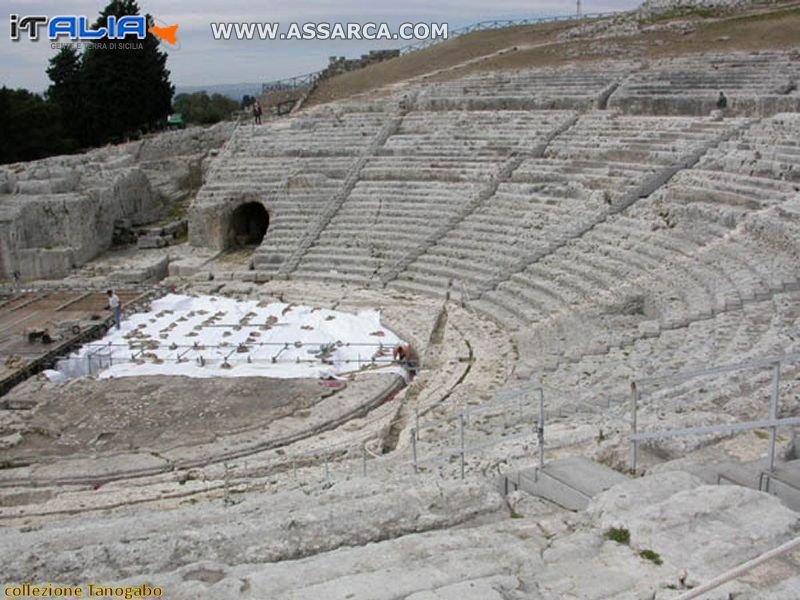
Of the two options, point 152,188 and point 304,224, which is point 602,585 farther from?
point 152,188

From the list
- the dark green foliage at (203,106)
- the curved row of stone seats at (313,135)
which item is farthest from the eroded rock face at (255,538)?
the dark green foliage at (203,106)

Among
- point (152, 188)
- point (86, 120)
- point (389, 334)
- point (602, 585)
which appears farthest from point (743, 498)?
point (86, 120)

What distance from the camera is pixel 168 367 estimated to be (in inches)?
510

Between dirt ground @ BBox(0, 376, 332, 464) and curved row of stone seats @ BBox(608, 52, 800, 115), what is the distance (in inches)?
463

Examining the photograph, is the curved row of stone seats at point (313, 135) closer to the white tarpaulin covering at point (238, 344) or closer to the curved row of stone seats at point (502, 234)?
the curved row of stone seats at point (502, 234)

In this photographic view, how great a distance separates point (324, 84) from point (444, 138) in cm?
1461

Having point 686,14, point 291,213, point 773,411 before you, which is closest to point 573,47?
point 686,14

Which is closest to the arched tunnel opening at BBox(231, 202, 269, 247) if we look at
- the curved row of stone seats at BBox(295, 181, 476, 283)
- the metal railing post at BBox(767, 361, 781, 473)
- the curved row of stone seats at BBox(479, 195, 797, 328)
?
the curved row of stone seats at BBox(295, 181, 476, 283)

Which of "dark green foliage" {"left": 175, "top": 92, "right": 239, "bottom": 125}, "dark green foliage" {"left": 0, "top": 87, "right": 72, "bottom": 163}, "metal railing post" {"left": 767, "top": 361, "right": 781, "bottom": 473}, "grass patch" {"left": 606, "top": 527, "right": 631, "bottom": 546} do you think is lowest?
"grass patch" {"left": 606, "top": 527, "right": 631, "bottom": 546}

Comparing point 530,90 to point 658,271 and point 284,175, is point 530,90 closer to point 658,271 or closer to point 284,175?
point 284,175

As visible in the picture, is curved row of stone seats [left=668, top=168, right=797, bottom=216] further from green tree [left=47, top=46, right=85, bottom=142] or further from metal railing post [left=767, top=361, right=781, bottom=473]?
green tree [left=47, top=46, right=85, bottom=142]

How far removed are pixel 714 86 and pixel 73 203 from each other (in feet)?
53.5

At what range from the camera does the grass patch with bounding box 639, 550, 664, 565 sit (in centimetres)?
372

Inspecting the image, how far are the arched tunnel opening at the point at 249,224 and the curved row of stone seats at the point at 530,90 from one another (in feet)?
19.1
